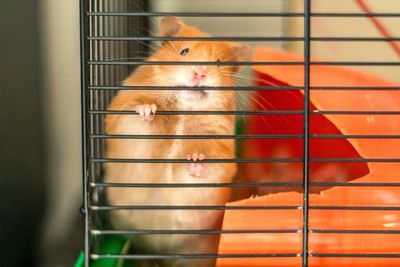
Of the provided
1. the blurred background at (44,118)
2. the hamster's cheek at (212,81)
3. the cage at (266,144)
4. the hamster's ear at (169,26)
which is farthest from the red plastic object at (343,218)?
the blurred background at (44,118)

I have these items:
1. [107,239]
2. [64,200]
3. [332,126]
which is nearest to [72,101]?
[64,200]

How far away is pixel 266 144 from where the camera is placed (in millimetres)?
1606

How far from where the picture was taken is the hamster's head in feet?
4.40

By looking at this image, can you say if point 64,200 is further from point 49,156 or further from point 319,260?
point 319,260

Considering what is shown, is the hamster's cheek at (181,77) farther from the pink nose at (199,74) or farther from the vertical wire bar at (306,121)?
the vertical wire bar at (306,121)

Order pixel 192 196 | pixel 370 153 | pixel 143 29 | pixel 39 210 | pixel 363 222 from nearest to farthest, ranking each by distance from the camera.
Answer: pixel 363 222 < pixel 370 153 < pixel 192 196 < pixel 39 210 < pixel 143 29

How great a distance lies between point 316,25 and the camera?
1.83 m

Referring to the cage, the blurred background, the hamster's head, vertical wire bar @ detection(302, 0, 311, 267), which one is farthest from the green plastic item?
vertical wire bar @ detection(302, 0, 311, 267)

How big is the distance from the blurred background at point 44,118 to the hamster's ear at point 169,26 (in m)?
0.15

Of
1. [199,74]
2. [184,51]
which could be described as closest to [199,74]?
[199,74]

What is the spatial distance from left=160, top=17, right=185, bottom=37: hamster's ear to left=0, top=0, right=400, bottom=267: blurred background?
0.15 m

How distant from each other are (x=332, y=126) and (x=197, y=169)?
1.16ft

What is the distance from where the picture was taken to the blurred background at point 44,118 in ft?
4.36

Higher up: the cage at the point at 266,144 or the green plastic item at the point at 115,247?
the cage at the point at 266,144
